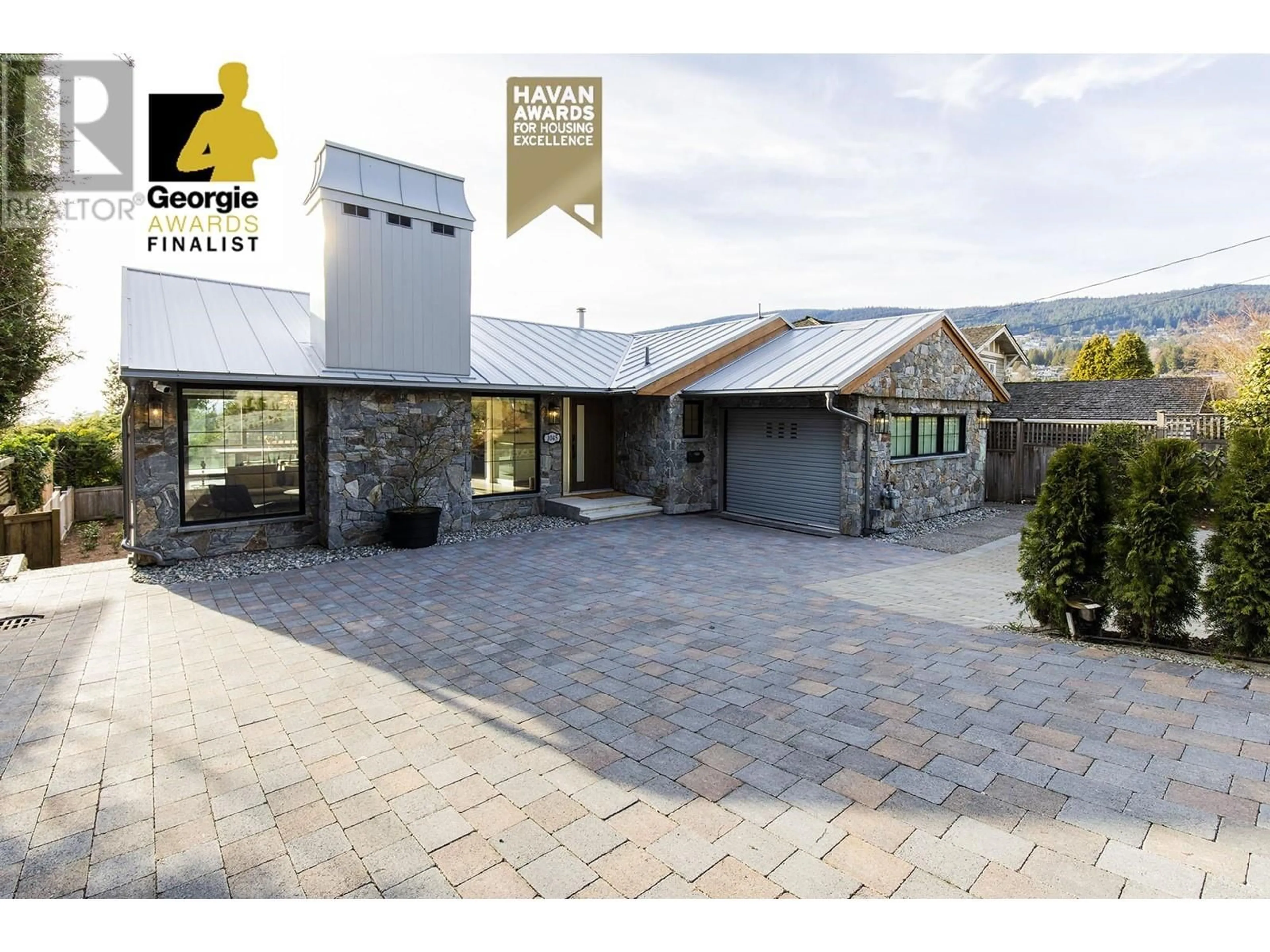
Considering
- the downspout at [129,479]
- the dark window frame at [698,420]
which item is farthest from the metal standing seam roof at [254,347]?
the dark window frame at [698,420]

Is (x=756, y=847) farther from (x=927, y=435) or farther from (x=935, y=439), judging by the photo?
(x=935, y=439)

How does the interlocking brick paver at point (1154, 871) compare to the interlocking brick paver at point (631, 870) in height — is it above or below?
above

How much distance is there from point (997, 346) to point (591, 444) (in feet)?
63.9

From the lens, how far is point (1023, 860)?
250 centimetres

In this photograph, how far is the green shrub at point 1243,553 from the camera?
14.2 feet

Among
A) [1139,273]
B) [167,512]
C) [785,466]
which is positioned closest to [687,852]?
[167,512]

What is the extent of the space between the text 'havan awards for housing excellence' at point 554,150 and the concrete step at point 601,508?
472cm

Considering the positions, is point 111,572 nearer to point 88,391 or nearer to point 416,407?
point 416,407

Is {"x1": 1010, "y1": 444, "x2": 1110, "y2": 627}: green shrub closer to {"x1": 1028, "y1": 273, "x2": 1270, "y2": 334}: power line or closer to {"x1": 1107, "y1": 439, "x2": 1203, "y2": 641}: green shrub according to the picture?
{"x1": 1107, "y1": 439, "x2": 1203, "y2": 641}: green shrub

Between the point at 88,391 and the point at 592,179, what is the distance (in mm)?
17026

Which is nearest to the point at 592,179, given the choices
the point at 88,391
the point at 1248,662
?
the point at 1248,662

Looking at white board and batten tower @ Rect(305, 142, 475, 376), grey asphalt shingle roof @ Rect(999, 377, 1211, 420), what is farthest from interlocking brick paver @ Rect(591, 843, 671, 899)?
grey asphalt shingle roof @ Rect(999, 377, 1211, 420)

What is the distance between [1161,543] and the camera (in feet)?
15.3

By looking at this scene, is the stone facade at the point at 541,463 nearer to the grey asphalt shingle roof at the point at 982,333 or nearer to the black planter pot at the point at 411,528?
the black planter pot at the point at 411,528
